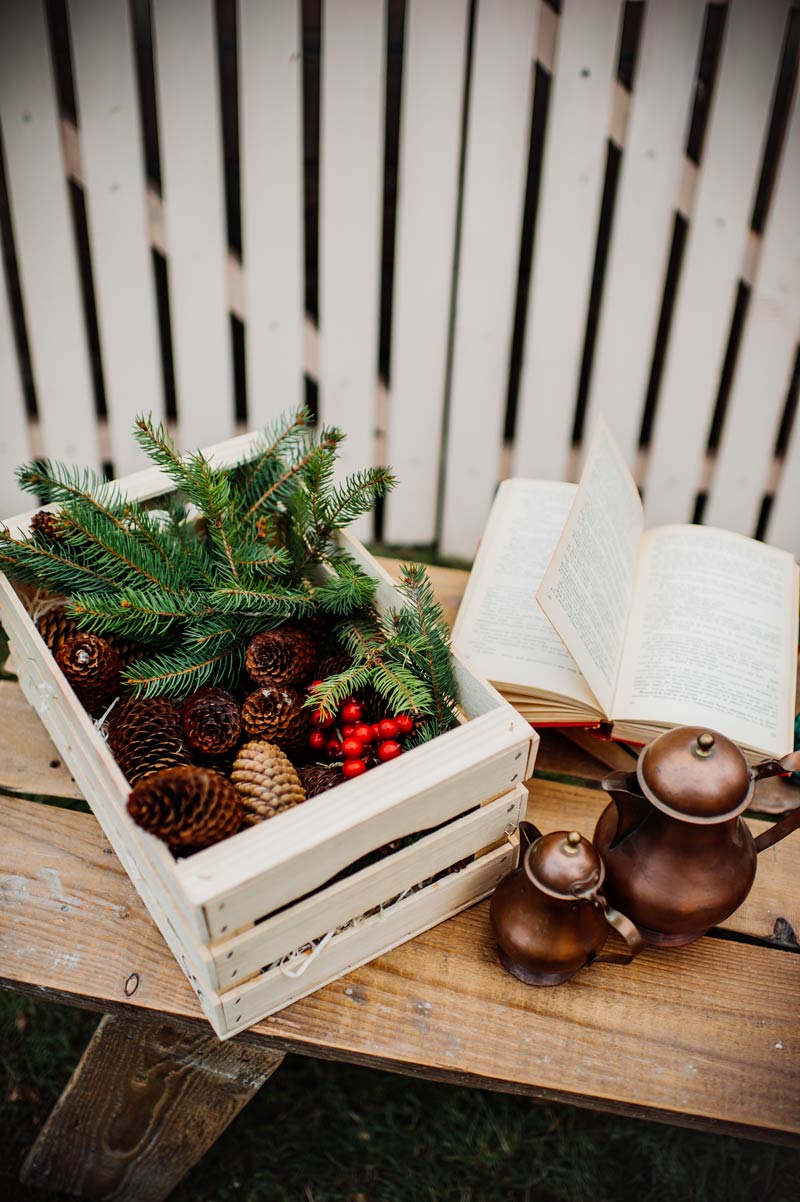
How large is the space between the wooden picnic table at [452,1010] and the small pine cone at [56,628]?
0.22 metres

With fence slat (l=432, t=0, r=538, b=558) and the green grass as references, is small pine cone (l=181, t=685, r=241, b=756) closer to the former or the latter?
the green grass

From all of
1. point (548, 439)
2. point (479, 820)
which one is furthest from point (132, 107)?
point (479, 820)

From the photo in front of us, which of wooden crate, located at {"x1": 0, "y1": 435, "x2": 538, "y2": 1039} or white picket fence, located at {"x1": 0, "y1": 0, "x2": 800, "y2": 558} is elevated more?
white picket fence, located at {"x1": 0, "y1": 0, "x2": 800, "y2": 558}

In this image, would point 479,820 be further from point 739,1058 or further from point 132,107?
point 132,107

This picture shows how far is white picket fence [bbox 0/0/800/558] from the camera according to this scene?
1.63 m

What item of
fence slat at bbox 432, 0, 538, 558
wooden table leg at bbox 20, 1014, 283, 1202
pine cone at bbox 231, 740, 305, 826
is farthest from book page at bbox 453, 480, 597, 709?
fence slat at bbox 432, 0, 538, 558

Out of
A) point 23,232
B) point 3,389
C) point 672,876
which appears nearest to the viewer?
point 672,876

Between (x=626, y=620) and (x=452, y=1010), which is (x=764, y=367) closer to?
(x=626, y=620)

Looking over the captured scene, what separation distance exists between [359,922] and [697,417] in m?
1.52

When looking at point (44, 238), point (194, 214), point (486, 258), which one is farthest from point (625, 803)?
point (44, 238)

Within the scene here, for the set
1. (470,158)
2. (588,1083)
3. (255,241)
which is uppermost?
(470,158)

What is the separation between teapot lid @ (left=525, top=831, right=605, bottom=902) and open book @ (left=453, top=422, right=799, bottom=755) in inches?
9.3

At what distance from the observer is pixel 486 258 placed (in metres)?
1.83

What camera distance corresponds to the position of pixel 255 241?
1826 millimetres
